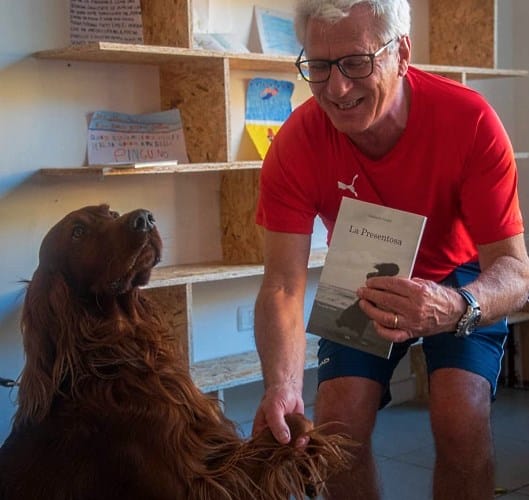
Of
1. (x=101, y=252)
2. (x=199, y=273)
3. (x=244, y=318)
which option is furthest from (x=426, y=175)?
(x=244, y=318)

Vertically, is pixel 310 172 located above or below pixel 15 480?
above

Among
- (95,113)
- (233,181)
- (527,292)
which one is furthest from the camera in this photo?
(233,181)

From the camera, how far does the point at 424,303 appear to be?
5.57ft

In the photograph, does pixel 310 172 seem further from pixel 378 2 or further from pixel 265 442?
pixel 265 442

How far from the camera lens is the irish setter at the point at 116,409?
1.84 metres

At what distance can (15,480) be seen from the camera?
1.86m

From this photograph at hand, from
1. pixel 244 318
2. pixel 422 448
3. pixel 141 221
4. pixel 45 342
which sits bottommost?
pixel 422 448

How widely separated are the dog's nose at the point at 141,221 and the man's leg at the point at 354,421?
54 cm

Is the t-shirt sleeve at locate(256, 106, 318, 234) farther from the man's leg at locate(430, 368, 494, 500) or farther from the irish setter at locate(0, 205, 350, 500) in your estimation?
the man's leg at locate(430, 368, 494, 500)

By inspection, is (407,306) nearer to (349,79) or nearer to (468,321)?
(468,321)

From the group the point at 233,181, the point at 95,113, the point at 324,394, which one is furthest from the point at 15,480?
the point at 233,181

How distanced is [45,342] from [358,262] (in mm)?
683

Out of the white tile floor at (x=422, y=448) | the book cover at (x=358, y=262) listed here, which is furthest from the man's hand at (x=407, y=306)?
the white tile floor at (x=422, y=448)

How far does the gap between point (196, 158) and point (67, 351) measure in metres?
1.40
